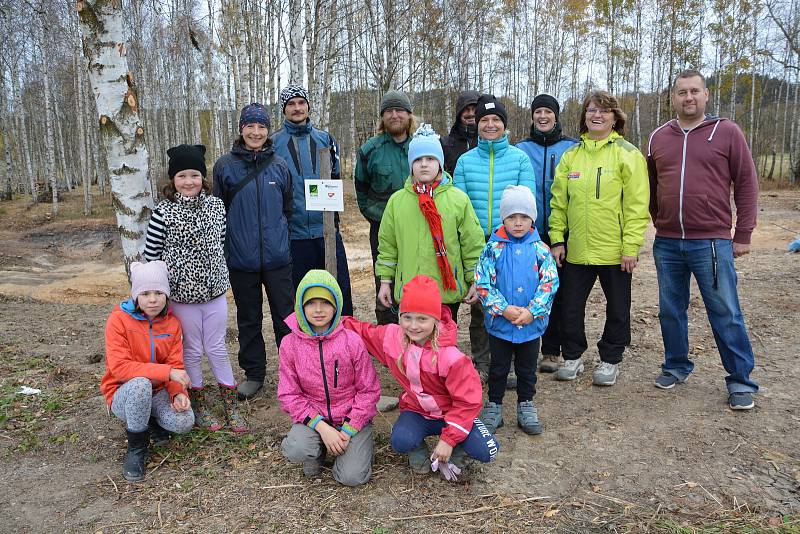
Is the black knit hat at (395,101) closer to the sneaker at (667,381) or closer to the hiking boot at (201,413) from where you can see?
the hiking boot at (201,413)

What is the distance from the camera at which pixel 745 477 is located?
2998mm

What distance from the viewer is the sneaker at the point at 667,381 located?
4184 millimetres

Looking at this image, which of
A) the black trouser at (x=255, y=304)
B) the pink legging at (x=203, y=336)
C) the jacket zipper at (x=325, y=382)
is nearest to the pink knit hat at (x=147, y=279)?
the pink legging at (x=203, y=336)

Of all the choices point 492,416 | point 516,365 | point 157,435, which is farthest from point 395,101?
point 157,435

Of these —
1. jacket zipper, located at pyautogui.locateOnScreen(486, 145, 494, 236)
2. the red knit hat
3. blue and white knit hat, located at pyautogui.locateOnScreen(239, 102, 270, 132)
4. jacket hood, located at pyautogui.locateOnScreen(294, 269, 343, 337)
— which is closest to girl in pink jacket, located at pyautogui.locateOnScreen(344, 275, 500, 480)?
the red knit hat

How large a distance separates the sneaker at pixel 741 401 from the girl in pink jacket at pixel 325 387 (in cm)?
263

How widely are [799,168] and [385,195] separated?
24.0 metres

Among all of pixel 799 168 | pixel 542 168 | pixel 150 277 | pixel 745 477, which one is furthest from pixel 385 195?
pixel 799 168

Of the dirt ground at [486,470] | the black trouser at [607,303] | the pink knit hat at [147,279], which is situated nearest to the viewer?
the dirt ground at [486,470]

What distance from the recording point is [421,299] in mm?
2947

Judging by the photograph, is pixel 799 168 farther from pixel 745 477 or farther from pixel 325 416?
pixel 325 416

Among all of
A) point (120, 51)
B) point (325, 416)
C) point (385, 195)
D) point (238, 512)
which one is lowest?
point (238, 512)

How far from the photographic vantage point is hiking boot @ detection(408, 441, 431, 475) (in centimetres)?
315

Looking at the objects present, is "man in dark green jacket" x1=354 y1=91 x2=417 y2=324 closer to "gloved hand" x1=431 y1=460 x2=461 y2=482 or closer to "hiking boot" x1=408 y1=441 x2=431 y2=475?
"hiking boot" x1=408 y1=441 x2=431 y2=475
